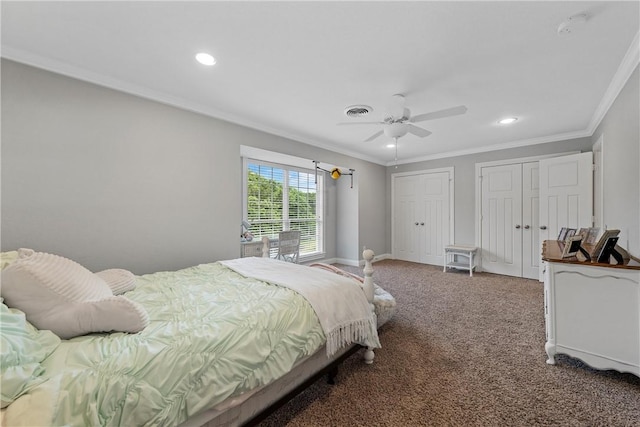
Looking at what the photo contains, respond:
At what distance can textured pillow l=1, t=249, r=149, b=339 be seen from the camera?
1169 millimetres

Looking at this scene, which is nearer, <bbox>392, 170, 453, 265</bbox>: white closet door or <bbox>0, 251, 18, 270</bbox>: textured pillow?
<bbox>0, 251, 18, 270</bbox>: textured pillow

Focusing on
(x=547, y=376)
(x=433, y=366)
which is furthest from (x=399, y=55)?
(x=547, y=376)

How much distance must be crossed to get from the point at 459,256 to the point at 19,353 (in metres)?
5.83

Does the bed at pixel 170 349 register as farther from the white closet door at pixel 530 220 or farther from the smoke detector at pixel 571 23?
the white closet door at pixel 530 220

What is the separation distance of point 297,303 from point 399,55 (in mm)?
1994

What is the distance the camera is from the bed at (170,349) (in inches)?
35.4

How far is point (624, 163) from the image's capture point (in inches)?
92.5

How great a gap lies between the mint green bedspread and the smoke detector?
2.44 metres

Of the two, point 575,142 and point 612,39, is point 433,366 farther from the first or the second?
point 575,142

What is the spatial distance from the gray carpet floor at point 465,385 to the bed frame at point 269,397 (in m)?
0.14

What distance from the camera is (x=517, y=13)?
1614 millimetres

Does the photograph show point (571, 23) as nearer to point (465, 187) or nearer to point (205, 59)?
point (205, 59)

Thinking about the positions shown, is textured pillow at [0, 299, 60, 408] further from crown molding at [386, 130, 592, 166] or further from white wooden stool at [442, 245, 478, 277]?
crown molding at [386, 130, 592, 166]

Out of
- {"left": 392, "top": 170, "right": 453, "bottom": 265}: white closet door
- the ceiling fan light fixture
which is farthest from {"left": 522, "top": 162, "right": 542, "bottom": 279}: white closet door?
the ceiling fan light fixture
